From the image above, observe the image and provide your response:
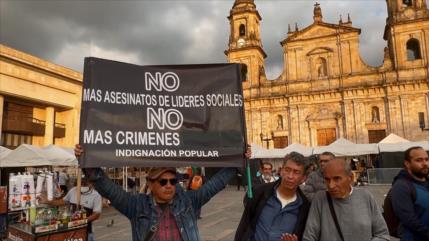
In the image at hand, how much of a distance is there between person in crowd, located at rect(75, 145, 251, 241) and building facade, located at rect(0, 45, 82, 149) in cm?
2512

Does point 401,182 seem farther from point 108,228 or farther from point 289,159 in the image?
point 108,228

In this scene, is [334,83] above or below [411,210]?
above

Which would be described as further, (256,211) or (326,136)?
(326,136)

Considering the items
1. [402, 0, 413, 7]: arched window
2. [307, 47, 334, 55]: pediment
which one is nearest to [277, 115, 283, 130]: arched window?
[307, 47, 334, 55]: pediment

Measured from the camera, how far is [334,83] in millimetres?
33469

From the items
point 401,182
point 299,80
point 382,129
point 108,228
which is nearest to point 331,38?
point 299,80

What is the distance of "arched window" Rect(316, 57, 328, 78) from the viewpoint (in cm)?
3434

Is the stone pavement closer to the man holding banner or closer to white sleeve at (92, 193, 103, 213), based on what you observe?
white sleeve at (92, 193, 103, 213)

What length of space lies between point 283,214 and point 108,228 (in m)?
8.34

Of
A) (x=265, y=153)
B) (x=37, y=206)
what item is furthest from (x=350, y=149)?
(x=37, y=206)

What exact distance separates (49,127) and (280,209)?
2975 cm

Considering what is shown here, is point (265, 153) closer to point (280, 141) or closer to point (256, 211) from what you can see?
point (280, 141)

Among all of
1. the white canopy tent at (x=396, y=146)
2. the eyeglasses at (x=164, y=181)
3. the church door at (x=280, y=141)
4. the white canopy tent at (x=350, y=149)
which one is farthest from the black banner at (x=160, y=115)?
the church door at (x=280, y=141)

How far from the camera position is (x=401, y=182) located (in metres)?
3.43
